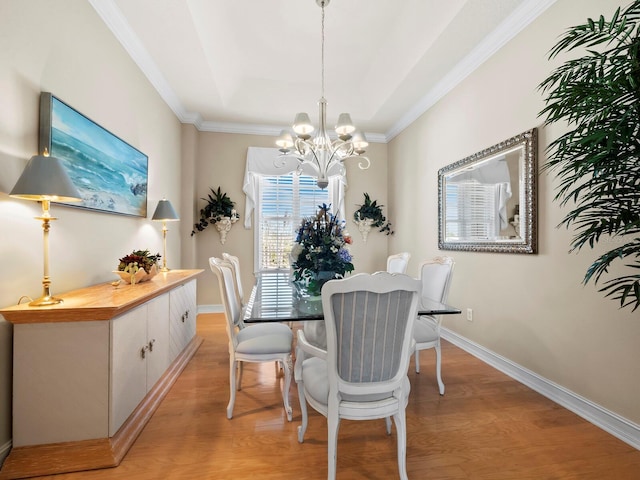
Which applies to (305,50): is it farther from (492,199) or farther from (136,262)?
(136,262)

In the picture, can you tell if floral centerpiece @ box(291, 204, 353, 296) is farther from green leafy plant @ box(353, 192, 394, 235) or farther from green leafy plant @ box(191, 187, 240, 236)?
green leafy plant @ box(353, 192, 394, 235)

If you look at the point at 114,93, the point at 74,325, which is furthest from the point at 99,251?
the point at 114,93

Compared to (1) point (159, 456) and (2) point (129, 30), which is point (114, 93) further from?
(1) point (159, 456)

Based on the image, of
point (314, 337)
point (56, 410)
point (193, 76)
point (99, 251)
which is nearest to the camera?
point (56, 410)

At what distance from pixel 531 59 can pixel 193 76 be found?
11.1ft

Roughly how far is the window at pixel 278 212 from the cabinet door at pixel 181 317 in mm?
1846

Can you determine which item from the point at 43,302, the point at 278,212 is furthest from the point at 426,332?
the point at 278,212

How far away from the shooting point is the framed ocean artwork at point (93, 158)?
1873 mm

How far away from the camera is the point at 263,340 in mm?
2123

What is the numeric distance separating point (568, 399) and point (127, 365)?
9.82 feet

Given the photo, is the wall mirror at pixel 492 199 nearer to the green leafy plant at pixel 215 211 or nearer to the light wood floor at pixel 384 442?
the light wood floor at pixel 384 442

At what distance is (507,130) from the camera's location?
2.73 meters

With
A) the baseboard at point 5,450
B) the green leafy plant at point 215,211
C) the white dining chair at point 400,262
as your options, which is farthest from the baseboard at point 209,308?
the baseboard at point 5,450

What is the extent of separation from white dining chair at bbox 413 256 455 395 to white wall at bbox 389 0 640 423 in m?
0.59
